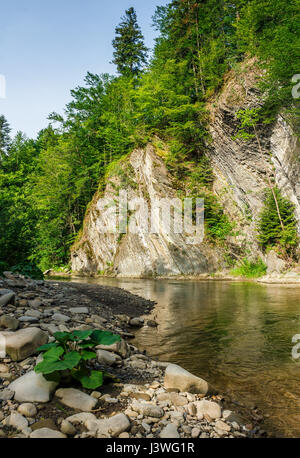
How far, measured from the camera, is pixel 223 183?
70.5ft

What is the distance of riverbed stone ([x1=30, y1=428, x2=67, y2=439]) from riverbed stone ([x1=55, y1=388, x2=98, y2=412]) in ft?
1.23

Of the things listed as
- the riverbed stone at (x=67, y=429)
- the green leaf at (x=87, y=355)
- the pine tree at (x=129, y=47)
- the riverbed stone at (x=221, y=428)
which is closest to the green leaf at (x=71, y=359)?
the green leaf at (x=87, y=355)

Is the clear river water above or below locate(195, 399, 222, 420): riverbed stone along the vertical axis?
below

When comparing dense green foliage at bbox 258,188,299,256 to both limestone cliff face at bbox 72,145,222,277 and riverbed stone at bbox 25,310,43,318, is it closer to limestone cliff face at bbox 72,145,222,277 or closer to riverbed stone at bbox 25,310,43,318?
limestone cliff face at bbox 72,145,222,277

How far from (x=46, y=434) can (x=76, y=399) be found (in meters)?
0.48

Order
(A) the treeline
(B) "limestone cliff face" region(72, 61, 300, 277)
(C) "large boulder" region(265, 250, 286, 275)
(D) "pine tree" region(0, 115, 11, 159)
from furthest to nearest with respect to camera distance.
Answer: (D) "pine tree" region(0, 115, 11, 159) < (B) "limestone cliff face" region(72, 61, 300, 277) < (C) "large boulder" region(265, 250, 286, 275) < (A) the treeline

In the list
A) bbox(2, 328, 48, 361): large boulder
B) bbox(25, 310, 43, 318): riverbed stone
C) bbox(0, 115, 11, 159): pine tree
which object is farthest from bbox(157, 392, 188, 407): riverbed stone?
bbox(0, 115, 11, 159): pine tree

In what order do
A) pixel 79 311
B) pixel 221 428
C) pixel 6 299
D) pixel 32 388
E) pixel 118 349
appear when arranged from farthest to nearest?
pixel 79 311, pixel 6 299, pixel 118 349, pixel 32 388, pixel 221 428

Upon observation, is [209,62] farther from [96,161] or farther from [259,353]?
[259,353]

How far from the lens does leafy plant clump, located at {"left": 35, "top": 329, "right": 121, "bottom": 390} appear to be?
2475mm

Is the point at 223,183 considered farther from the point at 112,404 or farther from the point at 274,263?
the point at 112,404

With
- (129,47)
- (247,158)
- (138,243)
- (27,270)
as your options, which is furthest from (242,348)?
Result: (129,47)

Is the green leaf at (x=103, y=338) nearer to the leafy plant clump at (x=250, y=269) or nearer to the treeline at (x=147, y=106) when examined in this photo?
the treeline at (x=147, y=106)
